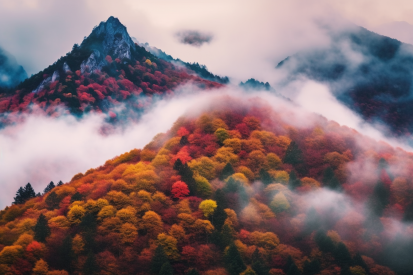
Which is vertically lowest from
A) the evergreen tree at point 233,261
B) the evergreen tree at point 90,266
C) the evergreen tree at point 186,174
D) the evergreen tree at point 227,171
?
the evergreen tree at point 90,266

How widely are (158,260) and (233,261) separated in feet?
53.3

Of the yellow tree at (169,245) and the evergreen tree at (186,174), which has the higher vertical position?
the evergreen tree at (186,174)

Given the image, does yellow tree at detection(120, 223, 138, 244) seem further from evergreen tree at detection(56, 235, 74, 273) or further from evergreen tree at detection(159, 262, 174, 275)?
evergreen tree at detection(159, 262, 174, 275)

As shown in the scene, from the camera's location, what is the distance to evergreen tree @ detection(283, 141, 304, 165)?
121969 millimetres

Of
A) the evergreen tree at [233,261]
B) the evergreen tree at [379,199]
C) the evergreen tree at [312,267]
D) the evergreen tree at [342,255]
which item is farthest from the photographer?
the evergreen tree at [379,199]

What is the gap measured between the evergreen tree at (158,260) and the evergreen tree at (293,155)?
57.8 metres

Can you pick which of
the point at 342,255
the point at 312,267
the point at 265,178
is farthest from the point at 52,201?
the point at 342,255

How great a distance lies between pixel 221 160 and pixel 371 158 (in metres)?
51.7

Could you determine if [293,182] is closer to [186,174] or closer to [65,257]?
[186,174]

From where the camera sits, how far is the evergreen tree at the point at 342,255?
3337 inches

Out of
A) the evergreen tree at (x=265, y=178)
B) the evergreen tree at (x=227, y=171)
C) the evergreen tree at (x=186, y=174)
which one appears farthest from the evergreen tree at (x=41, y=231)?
the evergreen tree at (x=265, y=178)

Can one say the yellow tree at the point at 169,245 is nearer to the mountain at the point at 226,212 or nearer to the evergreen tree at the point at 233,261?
the mountain at the point at 226,212

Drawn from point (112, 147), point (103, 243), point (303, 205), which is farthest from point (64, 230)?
point (112, 147)

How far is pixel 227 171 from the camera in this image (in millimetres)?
110688
